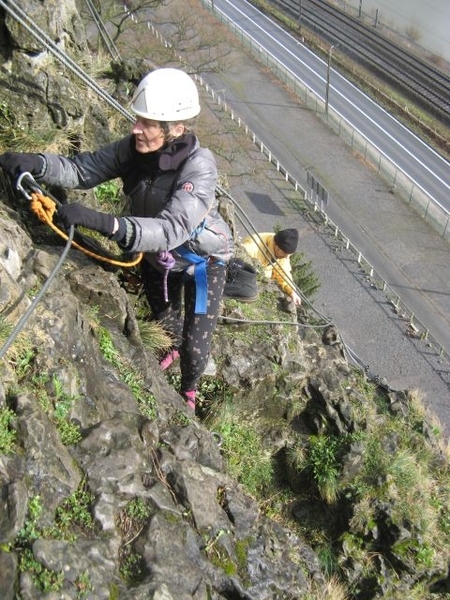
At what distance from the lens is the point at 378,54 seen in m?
44.2

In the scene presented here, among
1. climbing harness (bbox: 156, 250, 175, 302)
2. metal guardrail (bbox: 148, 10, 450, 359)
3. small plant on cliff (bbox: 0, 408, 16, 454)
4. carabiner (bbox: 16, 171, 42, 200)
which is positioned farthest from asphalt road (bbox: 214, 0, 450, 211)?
small plant on cliff (bbox: 0, 408, 16, 454)

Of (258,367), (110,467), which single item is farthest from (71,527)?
(258,367)

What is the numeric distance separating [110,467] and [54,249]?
2500mm

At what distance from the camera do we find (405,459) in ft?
27.7

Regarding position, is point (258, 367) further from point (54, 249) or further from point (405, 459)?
point (54, 249)

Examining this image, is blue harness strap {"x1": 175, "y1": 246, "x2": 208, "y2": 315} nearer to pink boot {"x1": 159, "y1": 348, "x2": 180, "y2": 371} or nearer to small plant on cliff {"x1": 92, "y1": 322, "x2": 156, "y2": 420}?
small plant on cliff {"x1": 92, "y1": 322, "x2": 156, "y2": 420}

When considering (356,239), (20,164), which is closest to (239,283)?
(20,164)

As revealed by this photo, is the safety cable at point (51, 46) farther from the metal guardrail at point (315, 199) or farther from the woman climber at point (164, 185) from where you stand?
the metal guardrail at point (315, 199)

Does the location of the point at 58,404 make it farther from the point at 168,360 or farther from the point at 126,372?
the point at 168,360

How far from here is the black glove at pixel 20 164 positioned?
5.14 metres

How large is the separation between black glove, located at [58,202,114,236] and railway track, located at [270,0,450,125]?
37.0 metres

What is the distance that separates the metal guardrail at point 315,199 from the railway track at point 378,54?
7115mm

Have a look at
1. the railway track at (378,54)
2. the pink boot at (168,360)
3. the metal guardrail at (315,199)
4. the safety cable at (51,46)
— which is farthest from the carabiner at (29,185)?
the railway track at (378,54)

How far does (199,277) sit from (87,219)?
5.37 ft
